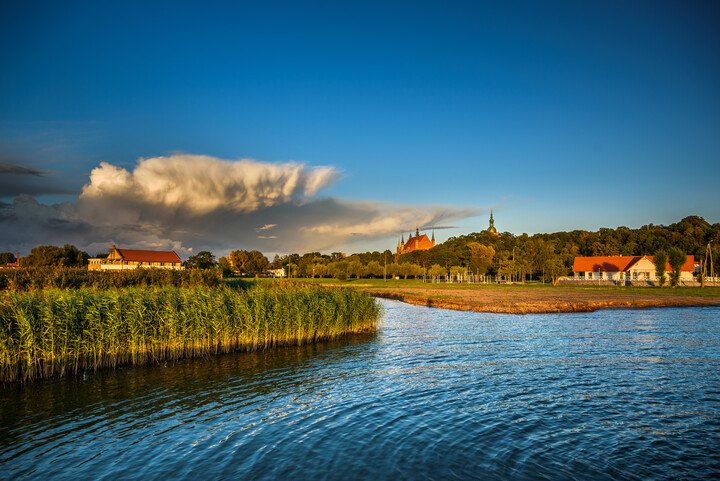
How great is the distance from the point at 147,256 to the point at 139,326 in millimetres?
154133

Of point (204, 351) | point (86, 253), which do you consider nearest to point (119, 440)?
point (204, 351)

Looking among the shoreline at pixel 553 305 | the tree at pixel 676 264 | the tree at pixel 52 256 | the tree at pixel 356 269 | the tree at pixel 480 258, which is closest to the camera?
the shoreline at pixel 553 305

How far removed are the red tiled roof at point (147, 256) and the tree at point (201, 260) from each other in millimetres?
5315

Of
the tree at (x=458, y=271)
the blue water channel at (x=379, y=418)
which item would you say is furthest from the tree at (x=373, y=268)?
the blue water channel at (x=379, y=418)

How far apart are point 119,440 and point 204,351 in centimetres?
1032

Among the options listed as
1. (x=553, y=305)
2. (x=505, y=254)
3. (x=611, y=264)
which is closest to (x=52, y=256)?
(x=553, y=305)

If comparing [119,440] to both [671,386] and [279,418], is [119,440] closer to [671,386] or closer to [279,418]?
[279,418]

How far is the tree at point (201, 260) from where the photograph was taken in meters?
157

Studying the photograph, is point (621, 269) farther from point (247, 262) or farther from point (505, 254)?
point (247, 262)

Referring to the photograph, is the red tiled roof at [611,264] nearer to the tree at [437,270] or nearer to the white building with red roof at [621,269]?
the white building with red roof at [621,269]

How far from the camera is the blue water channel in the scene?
9.89 m

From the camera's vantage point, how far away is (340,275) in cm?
12188

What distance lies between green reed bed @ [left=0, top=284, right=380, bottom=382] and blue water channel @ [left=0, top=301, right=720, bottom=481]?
103 cm

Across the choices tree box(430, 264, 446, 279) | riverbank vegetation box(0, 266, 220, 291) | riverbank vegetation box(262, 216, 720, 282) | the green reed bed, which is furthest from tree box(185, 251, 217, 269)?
the green reed bed
